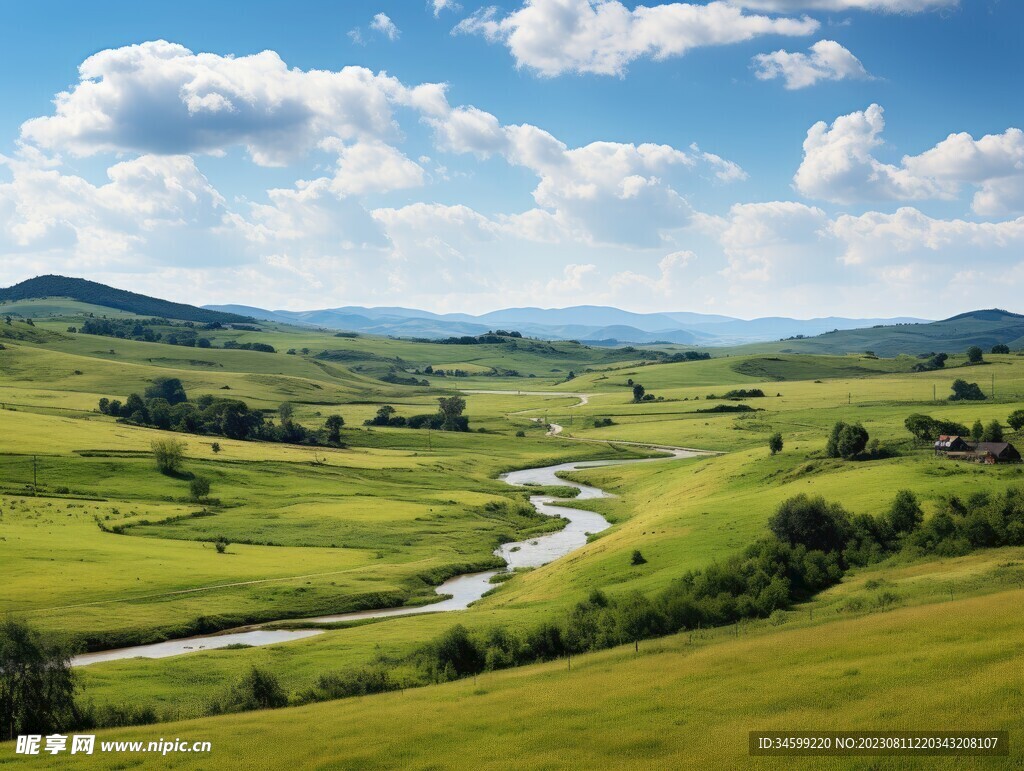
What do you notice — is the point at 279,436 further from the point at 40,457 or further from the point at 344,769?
the point at 344,769

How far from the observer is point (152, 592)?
257 ft

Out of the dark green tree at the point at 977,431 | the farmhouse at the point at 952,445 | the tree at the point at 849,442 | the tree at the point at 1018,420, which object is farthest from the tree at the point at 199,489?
the tree at the point at 1018,420

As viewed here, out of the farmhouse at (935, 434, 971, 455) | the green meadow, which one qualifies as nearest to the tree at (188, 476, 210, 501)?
the green meadow

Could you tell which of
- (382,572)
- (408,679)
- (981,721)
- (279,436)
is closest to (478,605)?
(382,572)

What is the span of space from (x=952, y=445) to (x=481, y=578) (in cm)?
5645

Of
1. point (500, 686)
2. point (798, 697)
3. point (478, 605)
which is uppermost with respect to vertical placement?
point (798, 697)

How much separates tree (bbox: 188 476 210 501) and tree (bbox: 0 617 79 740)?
75.6m

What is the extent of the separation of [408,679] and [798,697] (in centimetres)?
2525

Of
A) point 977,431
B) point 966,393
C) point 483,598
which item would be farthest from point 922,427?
point 966,393

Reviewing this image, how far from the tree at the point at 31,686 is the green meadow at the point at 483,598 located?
4.69 m

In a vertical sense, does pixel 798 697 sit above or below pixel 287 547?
above

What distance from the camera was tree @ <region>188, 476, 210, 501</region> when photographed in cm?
11994

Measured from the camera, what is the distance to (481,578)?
3669 inches

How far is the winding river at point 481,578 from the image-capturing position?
6731 cm
